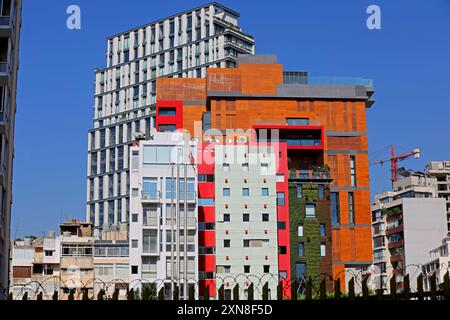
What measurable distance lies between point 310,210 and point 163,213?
68.4 feet

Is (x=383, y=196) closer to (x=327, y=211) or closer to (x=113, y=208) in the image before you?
(x=113, y=208)

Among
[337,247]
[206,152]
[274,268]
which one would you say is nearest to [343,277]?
[337,247]

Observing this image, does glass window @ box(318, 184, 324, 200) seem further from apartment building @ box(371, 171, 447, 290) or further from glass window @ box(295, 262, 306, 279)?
apartment building @ box(371, 171, 447, 290)

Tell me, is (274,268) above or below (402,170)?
below

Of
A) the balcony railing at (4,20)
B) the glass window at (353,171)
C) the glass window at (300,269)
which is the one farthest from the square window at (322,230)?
the balcony railing at (4,20)

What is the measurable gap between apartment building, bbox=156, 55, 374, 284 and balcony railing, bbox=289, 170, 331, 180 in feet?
8.85

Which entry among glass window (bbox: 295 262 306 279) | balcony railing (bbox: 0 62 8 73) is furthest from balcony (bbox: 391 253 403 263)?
balcony railing (bbox: 0 62 8 73)

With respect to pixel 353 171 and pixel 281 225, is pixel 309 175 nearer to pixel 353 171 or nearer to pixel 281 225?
pixel 353 171

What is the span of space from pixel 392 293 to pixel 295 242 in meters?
85.3

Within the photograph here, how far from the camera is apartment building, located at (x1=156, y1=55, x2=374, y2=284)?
112 metres

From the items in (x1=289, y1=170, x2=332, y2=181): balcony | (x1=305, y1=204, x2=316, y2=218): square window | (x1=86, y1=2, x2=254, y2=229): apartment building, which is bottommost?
(x1=305, y1=204, x2=316, y2=218): square window
